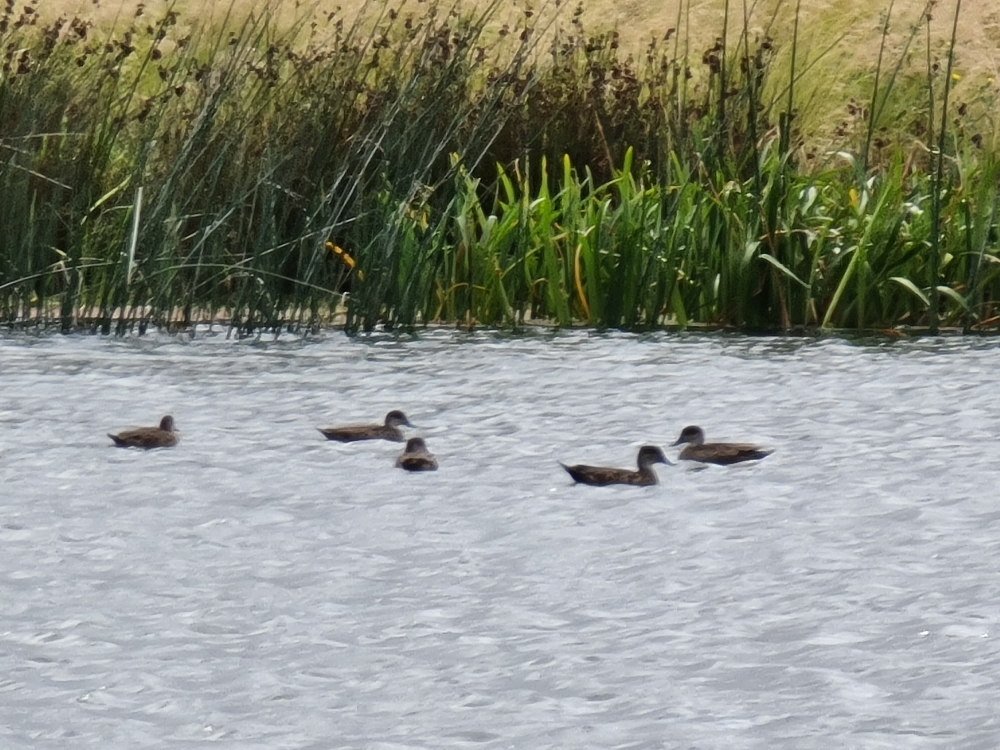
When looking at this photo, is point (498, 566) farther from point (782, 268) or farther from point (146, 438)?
point (782, 268)

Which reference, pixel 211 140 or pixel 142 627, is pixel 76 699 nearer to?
pixel 142 627

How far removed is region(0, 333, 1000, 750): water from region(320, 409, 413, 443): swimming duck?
37mm

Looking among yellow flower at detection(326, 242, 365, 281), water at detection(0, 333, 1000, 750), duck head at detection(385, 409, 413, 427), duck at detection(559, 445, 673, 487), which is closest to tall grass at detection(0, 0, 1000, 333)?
yellow flower at detection(326, 242, 365, 281)

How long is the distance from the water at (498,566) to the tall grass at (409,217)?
1.05 m

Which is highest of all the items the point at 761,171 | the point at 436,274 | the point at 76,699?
the point at 761,171

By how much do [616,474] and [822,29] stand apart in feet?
40.7

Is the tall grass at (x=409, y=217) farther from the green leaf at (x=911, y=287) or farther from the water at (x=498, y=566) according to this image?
the water at (x=498, y=566)

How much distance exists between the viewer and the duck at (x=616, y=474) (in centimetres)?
445

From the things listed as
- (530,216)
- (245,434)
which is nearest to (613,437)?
(245,434)

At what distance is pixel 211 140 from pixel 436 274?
1.11 m

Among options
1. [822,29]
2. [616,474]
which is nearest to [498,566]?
[616,474]

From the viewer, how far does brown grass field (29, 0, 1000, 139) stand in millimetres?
11484

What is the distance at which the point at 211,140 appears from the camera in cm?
738

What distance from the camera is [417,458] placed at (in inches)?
183
